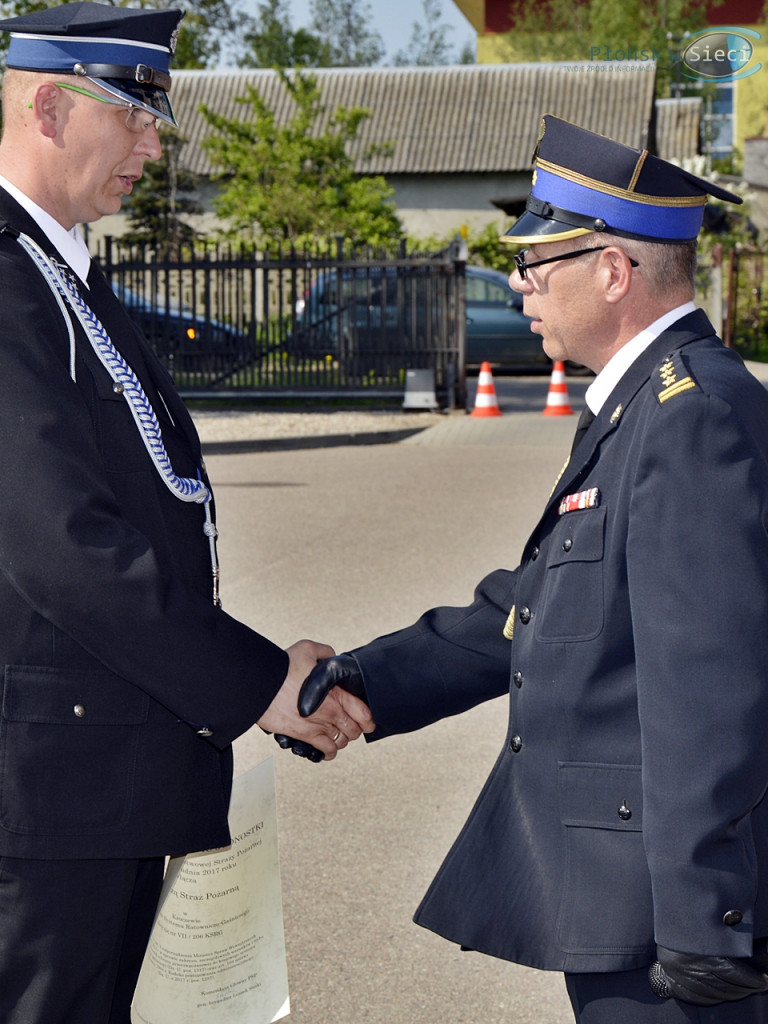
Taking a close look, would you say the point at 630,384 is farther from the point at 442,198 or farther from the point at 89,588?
the point at 442,198

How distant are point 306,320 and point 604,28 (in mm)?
22789

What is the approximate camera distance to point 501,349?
71.9ft

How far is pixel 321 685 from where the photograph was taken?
2.65 metres

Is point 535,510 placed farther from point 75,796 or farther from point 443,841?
point 75,796

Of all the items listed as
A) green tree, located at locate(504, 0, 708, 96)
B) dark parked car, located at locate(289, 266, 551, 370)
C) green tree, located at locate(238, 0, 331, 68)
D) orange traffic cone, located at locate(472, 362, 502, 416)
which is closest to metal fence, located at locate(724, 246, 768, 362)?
green tree, located at locate(504, 0, 708, 96)

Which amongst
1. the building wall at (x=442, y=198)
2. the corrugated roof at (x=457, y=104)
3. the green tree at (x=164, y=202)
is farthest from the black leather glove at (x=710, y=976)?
the building wall at (x=442, y=198)

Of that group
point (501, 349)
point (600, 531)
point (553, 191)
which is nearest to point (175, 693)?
point (600, 531)

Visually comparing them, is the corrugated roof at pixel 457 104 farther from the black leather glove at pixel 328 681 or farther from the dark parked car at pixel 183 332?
the black leather glove at pixel 328 681

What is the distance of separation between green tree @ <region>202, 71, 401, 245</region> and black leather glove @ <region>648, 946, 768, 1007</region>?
22160 millimetres

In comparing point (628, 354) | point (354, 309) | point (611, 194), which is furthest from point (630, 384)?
point (354, 309)

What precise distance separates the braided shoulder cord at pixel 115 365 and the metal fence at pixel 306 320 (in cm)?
1472

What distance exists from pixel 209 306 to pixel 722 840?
1626 cm

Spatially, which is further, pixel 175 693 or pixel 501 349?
pixel 501 349

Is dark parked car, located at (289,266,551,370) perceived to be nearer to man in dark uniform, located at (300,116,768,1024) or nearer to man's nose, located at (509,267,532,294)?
man's nose, located at (509,267,532,294)
